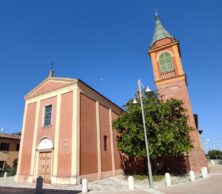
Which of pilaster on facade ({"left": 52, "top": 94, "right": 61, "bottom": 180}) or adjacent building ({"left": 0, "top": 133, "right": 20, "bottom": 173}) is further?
adjacent building ({"left": 0, "top": 133, "right": 20, "bottom": 173})

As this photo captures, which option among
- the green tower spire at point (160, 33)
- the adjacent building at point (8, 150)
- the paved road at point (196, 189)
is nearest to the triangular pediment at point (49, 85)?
the paved road at point (196, 189)

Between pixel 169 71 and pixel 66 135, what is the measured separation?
15354 millimetres

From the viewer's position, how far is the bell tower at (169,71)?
70.8ft

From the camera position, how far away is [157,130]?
1698 cm

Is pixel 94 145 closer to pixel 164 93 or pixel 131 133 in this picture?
pixel 131 133

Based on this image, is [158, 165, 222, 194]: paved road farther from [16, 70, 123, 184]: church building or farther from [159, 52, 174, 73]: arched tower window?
[159, 52, 174, 73]: arched tower window

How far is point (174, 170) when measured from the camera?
20.6m

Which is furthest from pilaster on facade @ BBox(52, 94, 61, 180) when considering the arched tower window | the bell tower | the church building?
the arched tower window

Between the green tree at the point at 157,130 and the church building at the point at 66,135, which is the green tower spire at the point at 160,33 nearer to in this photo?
the green tree at the point at 157,130

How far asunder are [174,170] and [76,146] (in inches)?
451

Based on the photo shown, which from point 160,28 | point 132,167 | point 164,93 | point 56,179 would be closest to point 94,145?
point 56,179

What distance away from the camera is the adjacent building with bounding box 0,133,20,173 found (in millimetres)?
30078

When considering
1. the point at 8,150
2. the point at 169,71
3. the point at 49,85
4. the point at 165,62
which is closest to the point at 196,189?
the point at 49,85

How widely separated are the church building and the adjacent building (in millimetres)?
13239
